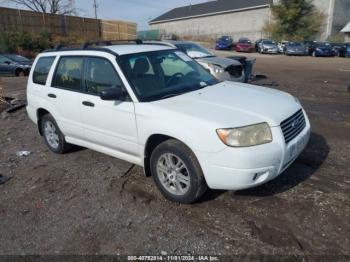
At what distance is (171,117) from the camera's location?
145 inches

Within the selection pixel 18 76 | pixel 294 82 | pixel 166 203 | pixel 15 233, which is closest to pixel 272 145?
pixel 166 203

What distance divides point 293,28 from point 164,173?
4640cm

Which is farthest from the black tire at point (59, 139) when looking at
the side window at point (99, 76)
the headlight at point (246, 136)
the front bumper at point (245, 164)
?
the headlight at point (246, 136)

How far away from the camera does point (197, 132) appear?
11.4ft

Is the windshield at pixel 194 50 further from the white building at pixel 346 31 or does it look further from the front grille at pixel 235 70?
the white building at pixel 346 31

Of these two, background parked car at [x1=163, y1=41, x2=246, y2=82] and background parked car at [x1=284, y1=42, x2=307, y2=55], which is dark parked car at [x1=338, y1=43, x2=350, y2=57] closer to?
background parked car at [x1=284, y1=42, x2=307, y2=55]

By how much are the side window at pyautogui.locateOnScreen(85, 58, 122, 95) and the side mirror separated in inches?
7.4

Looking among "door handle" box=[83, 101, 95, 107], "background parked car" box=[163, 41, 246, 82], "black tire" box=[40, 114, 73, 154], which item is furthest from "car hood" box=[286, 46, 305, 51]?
"door handle" box=[83, 101, 95, 107]

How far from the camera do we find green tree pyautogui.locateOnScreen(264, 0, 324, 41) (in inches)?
1740

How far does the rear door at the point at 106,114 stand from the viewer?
13.6 ft

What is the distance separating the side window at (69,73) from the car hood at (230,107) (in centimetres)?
153

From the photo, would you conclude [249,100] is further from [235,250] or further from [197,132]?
[235,250]

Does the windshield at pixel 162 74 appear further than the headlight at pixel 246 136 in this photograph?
Yes

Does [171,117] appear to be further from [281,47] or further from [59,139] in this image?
[281,47]
